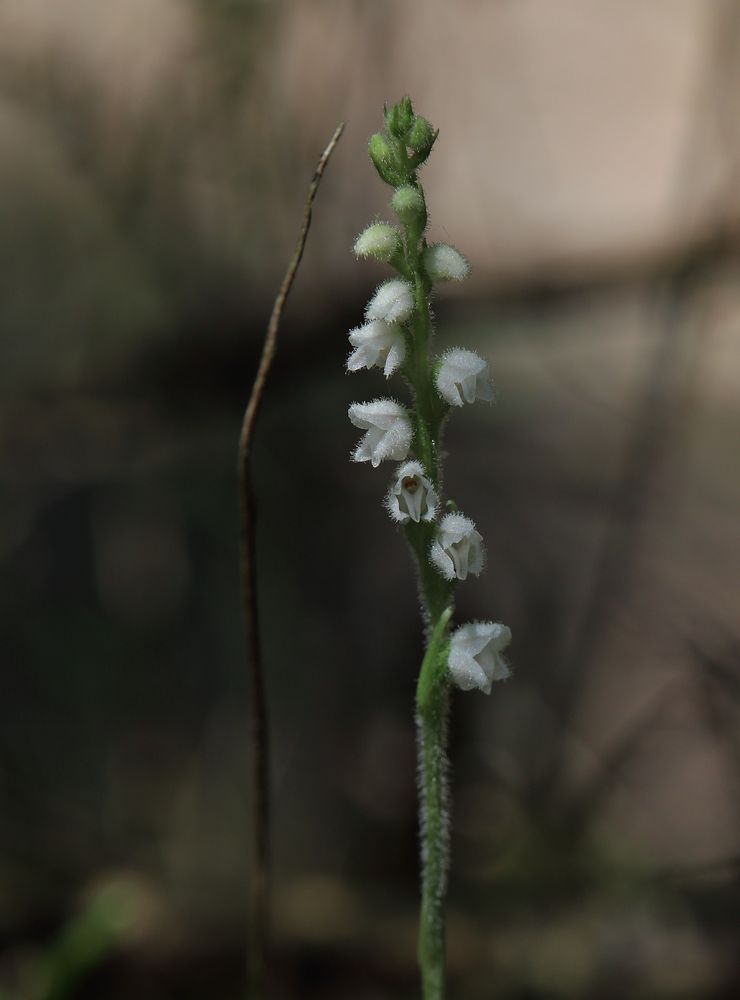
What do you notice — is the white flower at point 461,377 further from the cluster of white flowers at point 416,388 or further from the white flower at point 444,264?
the white flower at point 444,264

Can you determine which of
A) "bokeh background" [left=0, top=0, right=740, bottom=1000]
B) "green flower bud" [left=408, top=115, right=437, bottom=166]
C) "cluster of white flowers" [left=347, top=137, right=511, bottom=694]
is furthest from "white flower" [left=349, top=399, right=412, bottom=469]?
"bokeh background" [left=0, top=0, right=740, bottom=1000]

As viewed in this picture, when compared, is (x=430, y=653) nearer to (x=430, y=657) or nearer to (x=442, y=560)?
(x=430, y=657)

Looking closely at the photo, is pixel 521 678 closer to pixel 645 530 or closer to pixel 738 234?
pixel 645 530

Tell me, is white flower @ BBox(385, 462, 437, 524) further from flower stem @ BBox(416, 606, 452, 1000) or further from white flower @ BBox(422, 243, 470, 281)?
white flower @ BBox(422, 243, 470, 281)

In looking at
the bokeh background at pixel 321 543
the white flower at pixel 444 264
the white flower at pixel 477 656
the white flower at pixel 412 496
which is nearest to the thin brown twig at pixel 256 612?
the white flower at pixel 444 264

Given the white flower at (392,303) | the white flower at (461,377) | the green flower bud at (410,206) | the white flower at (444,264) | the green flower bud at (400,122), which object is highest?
the green flower bud at (400,122)

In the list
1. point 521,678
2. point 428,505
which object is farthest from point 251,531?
point 521,678
